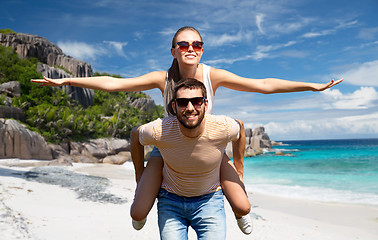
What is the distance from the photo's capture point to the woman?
2938 mm

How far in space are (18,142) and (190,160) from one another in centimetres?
2067

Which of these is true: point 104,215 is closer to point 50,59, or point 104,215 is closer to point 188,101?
point 188,101

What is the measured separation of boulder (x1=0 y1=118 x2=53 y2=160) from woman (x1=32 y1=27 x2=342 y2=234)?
62.8 ft

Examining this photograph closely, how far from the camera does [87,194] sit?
10836 millimetres

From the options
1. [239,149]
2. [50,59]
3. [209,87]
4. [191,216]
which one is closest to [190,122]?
[209,87]

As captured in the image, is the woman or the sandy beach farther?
the sandy beach

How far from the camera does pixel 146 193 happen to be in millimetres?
2898

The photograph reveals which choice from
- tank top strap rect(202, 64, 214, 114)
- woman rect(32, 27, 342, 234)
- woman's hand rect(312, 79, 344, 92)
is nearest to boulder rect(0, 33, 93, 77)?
woman rect(32, 27, 342, 234)

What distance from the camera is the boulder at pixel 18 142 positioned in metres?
19.2

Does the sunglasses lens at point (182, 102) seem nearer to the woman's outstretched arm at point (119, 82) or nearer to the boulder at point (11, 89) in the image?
the woman's outstretched arm at point (119, 82)

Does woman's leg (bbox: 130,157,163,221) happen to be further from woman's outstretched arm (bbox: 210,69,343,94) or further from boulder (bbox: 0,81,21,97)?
boulder (bbox: 0,81,21,97)

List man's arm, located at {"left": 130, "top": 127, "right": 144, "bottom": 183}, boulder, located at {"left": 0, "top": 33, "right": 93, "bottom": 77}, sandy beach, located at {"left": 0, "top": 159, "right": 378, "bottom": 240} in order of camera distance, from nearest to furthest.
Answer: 1. man's arm, located at {"left": 130, "top": 127, "right": 144, "bottom": 183}
2. sandy beach, located at {"left": 0, "top": 159, "right": 378, "bottom": 240}
3. boulder, located at {"left": 0, "top": 33, "right": 93, "bottom": 77}

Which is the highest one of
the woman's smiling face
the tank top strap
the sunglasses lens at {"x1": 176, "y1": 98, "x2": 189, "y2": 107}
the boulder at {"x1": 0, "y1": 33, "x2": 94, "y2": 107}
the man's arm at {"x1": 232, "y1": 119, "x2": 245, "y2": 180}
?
the boulder at {"x1": 0, "y1": 33, "x2": 94, "y2": 107}

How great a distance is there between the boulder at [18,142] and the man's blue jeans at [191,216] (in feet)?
65.4
